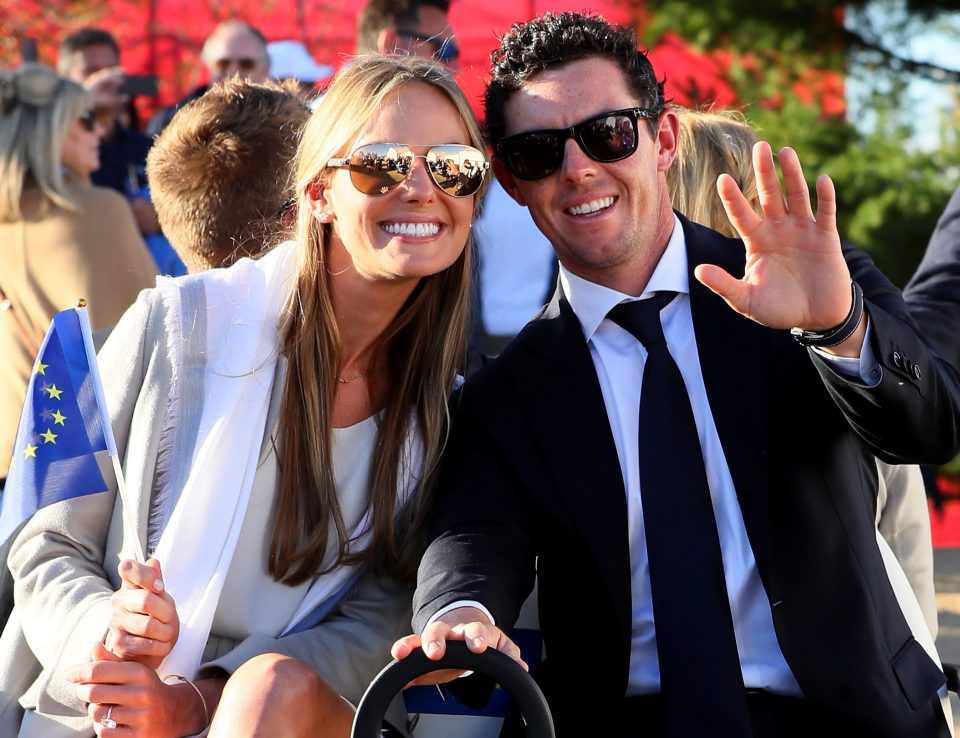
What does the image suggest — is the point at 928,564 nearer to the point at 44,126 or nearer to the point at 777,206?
the point at 777,206

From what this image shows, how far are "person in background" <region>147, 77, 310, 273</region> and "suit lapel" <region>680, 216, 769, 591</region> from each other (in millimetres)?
1214

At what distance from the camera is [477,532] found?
265cm

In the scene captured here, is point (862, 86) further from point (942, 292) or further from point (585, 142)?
point (585, 142)

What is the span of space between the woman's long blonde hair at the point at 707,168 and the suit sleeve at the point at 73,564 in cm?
150

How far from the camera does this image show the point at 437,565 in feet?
8.41

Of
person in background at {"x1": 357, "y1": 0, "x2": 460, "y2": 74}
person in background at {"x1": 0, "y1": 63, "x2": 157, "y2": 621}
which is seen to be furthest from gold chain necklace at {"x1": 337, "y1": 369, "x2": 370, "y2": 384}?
person in background at {"x1": 357, "y1": 0, "x2": 460, "y2": 74}

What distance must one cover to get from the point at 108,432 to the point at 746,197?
1791 mm

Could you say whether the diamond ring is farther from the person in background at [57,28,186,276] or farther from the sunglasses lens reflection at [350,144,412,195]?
the person in background at [57,28,186,276]

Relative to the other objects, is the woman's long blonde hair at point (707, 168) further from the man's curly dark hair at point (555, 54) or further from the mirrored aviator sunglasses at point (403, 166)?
the mirrored aviator sunglasses at point (403, 166)

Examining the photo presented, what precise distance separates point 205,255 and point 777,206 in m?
1.61

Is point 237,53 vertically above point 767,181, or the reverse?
point 237,53

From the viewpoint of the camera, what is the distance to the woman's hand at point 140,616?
2473 mm

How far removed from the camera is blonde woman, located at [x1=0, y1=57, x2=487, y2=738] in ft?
8.73

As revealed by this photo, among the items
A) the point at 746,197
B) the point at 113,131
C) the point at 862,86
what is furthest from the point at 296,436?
the point at 862,86
